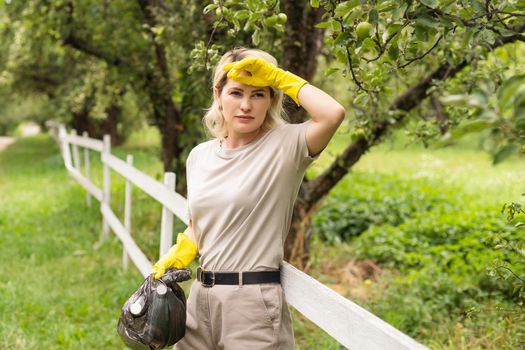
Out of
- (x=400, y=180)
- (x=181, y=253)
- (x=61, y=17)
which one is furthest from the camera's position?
(x=400, y=180)

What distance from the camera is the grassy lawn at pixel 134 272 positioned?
4.53m

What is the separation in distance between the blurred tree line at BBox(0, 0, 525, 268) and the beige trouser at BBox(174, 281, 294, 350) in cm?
90

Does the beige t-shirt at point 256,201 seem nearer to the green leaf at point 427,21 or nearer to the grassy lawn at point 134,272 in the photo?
the green leaf at point 427,21

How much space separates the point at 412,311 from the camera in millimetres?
4871

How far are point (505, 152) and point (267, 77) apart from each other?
1445 millimetres

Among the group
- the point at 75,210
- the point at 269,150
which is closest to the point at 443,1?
the point at 269,150

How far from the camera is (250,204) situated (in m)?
2.36

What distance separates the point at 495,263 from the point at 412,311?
2.22m

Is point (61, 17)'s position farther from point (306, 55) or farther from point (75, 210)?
point (306, 55)

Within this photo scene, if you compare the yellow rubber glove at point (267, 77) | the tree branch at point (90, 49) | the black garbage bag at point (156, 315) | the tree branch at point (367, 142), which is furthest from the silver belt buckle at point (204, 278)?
the tree branch at point (90, 49)

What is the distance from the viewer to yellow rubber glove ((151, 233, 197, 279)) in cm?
266

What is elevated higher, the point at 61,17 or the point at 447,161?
the point at 61,17

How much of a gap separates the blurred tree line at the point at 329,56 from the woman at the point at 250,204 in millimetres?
208

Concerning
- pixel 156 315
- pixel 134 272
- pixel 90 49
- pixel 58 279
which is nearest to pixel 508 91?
pixel 156 315
